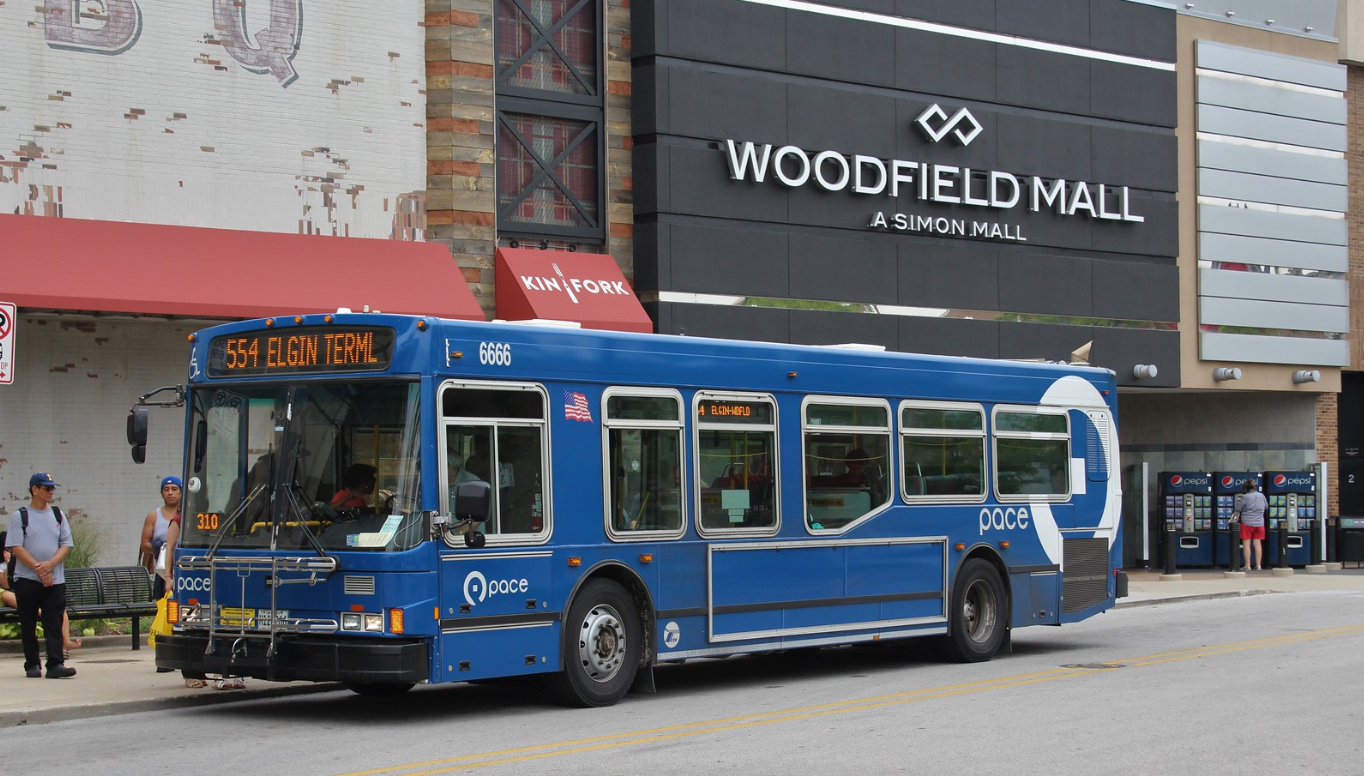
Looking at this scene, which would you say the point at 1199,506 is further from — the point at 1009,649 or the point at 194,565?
the point at 194,565

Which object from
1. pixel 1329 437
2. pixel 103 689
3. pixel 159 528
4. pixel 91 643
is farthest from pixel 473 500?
pixel 1329 437

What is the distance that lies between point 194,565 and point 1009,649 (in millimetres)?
8606

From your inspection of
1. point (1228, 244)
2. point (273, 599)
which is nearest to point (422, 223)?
point (273, 599)

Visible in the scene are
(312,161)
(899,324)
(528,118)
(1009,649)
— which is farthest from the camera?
(899,324)

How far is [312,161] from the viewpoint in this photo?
797 inches

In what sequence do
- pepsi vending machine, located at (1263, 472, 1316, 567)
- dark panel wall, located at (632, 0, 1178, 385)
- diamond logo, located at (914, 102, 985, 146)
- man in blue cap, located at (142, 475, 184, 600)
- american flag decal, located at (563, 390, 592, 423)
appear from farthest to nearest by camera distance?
pepsi vending machine, located at (1263, 472, 1316, 567) → diamond logo, located at (914, 102, 985, 146) → dark panel wall, located at (632, 0, 1178, 385) → man in blue cap, located at (142, 475, 184, 600) → american flag decal, located at (563, 390, 592, 423)

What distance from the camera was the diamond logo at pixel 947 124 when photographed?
26266 mm

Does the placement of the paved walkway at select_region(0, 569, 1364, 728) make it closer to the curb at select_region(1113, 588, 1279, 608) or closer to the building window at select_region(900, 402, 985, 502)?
the building window at select_region(900, 402, 985, 502)

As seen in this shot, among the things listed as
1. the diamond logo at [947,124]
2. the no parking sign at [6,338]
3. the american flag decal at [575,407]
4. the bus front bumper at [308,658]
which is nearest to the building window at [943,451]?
the american flag decal at [575,407]

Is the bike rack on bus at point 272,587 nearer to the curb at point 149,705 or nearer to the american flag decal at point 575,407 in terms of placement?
the curb at point 149,705

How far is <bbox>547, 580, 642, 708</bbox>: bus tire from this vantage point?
11.9 meters

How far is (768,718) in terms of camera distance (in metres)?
11.6

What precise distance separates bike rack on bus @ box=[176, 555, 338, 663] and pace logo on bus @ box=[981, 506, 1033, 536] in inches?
287

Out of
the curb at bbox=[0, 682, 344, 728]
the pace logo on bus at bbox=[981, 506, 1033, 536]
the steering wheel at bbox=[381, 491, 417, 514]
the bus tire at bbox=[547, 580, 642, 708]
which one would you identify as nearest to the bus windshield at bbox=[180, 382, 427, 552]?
the steering wheel at bbox=[381, 491, 417, 514]
